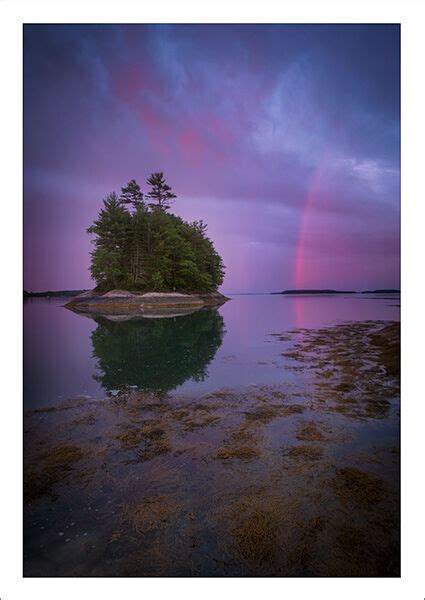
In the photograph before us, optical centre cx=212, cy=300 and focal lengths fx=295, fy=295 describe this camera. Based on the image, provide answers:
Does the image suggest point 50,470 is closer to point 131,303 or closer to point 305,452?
point 305,452

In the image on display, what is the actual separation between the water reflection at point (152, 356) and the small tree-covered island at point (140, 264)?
1197 cm

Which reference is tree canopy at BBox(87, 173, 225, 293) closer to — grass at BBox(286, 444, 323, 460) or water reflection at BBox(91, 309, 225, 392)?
water reflection at BBox(91, 309, 225, 392)

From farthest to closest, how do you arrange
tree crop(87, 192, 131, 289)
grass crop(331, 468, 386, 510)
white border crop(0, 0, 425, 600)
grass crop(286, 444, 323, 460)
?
tree crop(87, 192, 131, 289) → grass crop(286, 444, 323, 460) → white border crop(0, 0, 425, 600) → grass crop(331, 468, 386, 510)

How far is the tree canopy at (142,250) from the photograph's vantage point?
27734mm

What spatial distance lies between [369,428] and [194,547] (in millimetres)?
3406

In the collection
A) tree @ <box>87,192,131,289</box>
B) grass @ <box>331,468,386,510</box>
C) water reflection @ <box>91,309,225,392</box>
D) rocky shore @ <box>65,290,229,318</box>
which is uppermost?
tree @ <box>87,192,131,289</box>

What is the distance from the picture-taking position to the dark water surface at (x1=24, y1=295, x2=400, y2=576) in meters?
2.62

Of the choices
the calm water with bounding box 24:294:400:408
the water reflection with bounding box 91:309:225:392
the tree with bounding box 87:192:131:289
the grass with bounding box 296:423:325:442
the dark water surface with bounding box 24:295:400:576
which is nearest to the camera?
the dark water surface with bounding box 24:295:400:576

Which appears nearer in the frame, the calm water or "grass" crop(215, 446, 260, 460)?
"grass" crop(215, 446, 260, 460)

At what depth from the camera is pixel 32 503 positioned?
322 cm

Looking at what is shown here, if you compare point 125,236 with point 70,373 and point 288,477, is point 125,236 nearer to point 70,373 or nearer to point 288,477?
point 70,373

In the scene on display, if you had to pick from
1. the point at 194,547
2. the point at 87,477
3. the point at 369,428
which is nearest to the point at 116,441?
the point at 87,477

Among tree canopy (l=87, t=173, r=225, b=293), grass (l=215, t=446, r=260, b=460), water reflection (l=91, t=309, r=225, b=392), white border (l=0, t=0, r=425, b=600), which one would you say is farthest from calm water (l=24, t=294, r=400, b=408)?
tree canopy (l=87, t=173, r=225, b=293)
